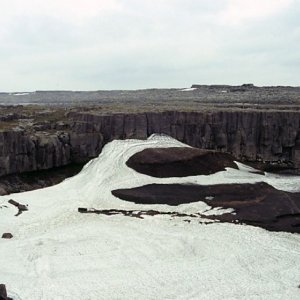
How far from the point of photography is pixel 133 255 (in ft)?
111

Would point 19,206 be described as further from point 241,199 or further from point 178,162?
point 241,199

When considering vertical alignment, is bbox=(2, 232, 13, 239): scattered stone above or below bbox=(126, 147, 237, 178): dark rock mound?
below

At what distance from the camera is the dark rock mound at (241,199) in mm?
39969

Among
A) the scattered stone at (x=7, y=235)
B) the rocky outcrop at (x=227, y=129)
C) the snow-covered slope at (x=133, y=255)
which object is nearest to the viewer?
the snow-covered slope at (x=133, y=255)

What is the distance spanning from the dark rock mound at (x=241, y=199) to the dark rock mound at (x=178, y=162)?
12.1ft

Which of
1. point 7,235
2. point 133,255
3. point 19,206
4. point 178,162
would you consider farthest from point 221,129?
point 7,235

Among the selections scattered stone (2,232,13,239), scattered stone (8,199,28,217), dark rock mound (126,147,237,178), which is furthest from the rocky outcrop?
scattered stone (2,232,13,239)

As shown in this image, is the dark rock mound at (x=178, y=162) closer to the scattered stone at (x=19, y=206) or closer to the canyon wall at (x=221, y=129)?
the canyon wall at (x=221, y=129)

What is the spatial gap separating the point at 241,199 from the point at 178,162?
992cm

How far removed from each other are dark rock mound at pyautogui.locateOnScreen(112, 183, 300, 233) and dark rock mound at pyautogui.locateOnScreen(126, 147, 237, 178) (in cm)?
368

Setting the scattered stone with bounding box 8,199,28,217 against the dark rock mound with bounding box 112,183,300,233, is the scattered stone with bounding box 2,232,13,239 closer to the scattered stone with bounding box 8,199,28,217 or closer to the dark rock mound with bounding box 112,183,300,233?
the scattered stone with bounding box 8,199,28,217

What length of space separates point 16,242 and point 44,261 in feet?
15.3

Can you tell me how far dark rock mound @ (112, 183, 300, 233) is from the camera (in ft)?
131

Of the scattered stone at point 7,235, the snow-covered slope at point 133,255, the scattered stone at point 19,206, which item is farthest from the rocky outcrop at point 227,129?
the scattered stone at point 7,235
